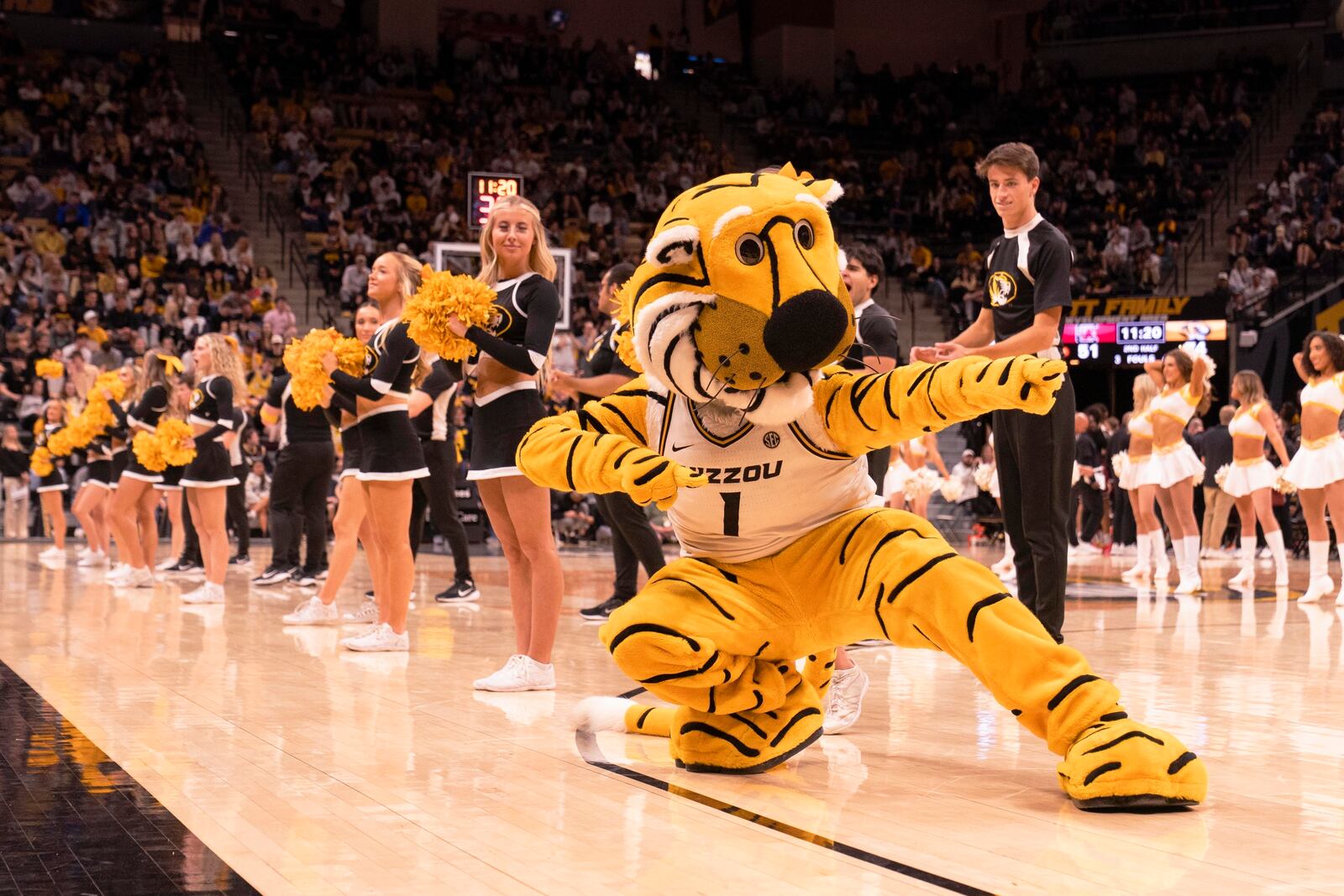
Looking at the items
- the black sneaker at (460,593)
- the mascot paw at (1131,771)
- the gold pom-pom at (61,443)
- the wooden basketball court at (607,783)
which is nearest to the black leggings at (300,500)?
the black sneaker at (460,593)

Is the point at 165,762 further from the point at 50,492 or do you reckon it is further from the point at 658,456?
the point at 50,492

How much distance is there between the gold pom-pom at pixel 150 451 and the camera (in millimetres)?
9500

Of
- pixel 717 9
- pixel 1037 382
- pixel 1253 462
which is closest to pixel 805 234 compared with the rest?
pixel 1037 382

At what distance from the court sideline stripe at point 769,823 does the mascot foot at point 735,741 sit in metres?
0.14

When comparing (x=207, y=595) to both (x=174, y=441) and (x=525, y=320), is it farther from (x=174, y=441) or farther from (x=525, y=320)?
(x=525, y=320)

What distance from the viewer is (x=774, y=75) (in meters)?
27.0

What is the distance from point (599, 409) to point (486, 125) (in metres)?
20.4

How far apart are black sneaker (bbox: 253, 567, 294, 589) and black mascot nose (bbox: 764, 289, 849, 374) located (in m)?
7.34

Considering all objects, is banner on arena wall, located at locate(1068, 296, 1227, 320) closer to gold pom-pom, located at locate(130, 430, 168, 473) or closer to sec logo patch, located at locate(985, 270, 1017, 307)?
gold pom-pom, located at locate(130, 430, 168, 473)

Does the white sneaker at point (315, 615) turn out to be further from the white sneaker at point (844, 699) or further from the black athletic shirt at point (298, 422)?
the white sneaker at point (844, 699)

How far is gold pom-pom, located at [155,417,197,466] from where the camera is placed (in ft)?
30.1

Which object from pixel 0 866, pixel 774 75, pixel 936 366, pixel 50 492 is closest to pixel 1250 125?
pixel 774 75

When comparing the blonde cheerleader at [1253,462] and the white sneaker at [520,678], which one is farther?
the blonde cheerleader at [1253,462]

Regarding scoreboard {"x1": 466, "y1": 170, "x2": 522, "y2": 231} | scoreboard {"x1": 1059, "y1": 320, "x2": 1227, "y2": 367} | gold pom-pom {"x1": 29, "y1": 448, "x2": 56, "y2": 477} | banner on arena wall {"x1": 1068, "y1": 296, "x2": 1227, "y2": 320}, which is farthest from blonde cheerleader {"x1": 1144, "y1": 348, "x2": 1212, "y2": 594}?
banner on arena wall {"x1": 1068, "y1": 296, "x2": 1227, "y2": 320}
